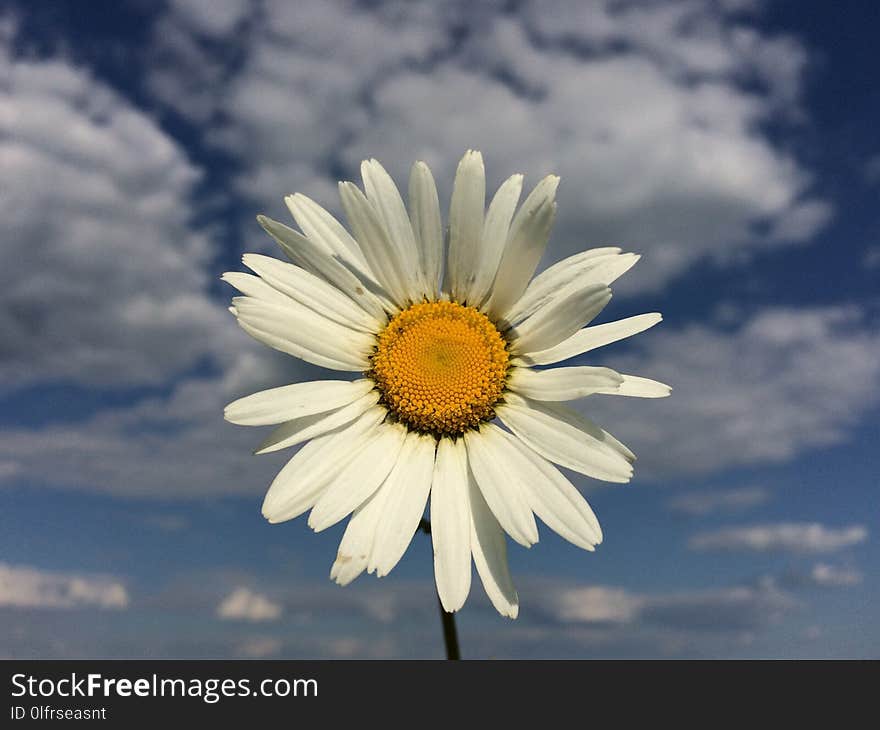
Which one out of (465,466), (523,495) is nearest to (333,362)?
(465,466)

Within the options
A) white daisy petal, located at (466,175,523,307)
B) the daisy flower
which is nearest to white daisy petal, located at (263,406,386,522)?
the daisy flower

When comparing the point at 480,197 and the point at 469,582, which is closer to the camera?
the point at 469,582

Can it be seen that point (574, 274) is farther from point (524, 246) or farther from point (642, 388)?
point (642, 388)

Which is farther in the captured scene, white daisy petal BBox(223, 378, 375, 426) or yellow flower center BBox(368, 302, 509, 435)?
yellow flower center BBox(368, 302, 509, 435)

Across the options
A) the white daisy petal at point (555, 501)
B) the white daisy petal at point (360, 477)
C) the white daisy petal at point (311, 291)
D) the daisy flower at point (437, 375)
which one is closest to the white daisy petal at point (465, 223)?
the daisy flower at point (437, 375)

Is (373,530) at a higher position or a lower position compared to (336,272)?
lower

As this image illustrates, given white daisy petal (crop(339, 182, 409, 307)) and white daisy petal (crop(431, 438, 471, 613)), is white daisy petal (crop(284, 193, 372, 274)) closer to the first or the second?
white daisy petal (crop(339, 182, 409, 307))

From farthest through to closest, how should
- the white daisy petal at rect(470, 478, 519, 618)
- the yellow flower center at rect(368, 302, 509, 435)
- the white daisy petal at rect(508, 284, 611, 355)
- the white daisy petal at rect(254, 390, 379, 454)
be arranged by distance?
the yellow flower center at rect(368, 302, 509, 435)
the white daisy petal at rect(254, 390, 379, 454)
the white daisy petal at rect(508, 284, 611, 355)
the white daisy petal at rect(470, 478, 519, 618)

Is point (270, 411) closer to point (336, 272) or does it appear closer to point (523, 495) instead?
point (336, 272)
